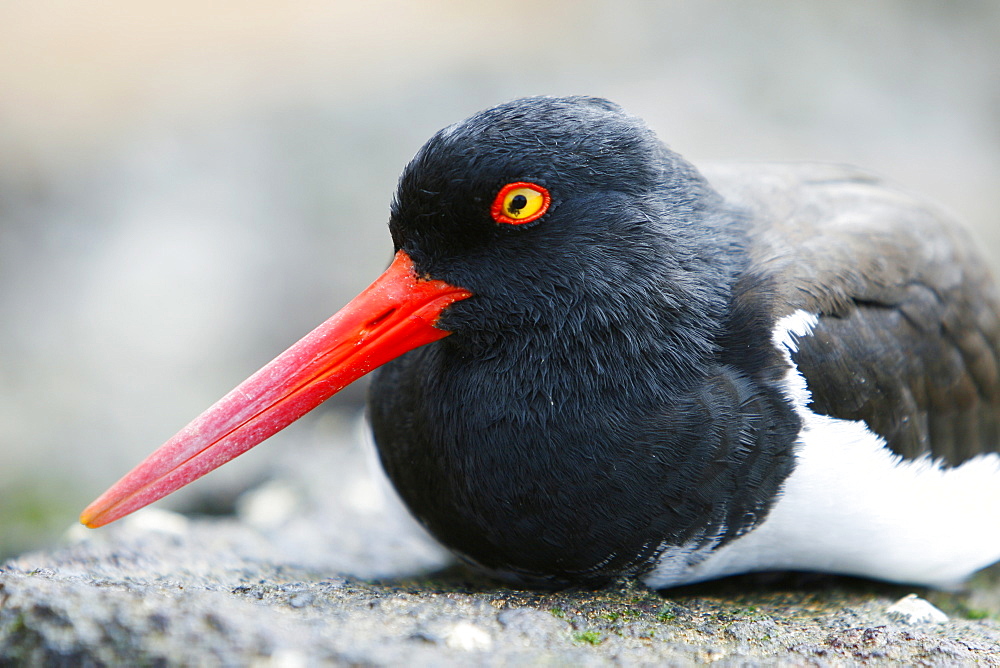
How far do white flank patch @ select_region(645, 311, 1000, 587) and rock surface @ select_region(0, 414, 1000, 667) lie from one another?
0.17 meters

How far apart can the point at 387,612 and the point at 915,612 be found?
7.24 feet

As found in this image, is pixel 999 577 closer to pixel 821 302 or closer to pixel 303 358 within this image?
pixel 821 302

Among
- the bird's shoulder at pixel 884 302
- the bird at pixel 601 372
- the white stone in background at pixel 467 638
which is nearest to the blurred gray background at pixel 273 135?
the bird at pixel 601 372

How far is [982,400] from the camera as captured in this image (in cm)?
414

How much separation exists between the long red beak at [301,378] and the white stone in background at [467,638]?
3.36ft

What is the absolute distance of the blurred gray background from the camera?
23.2ft

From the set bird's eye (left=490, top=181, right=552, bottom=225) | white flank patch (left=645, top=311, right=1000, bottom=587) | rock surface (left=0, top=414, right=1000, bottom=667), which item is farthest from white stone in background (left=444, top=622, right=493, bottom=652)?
bird's eye (left=490, top=181, right=552, bottom=225)

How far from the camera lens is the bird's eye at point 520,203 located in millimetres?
3172

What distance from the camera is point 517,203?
10.5 feet

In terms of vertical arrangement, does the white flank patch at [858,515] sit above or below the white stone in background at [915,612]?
above

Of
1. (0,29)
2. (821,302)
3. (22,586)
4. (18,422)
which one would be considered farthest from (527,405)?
(0,29)

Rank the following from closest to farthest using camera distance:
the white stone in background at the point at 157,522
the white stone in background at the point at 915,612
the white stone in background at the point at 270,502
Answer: the white stone in background at the point at 915,612
the white stone in background at the point at 157,522
the white stone in background at the point at 270,502

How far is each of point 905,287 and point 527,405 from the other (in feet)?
5.69

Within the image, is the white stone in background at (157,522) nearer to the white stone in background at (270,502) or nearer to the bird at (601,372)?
the white stone in background at (270,502)
